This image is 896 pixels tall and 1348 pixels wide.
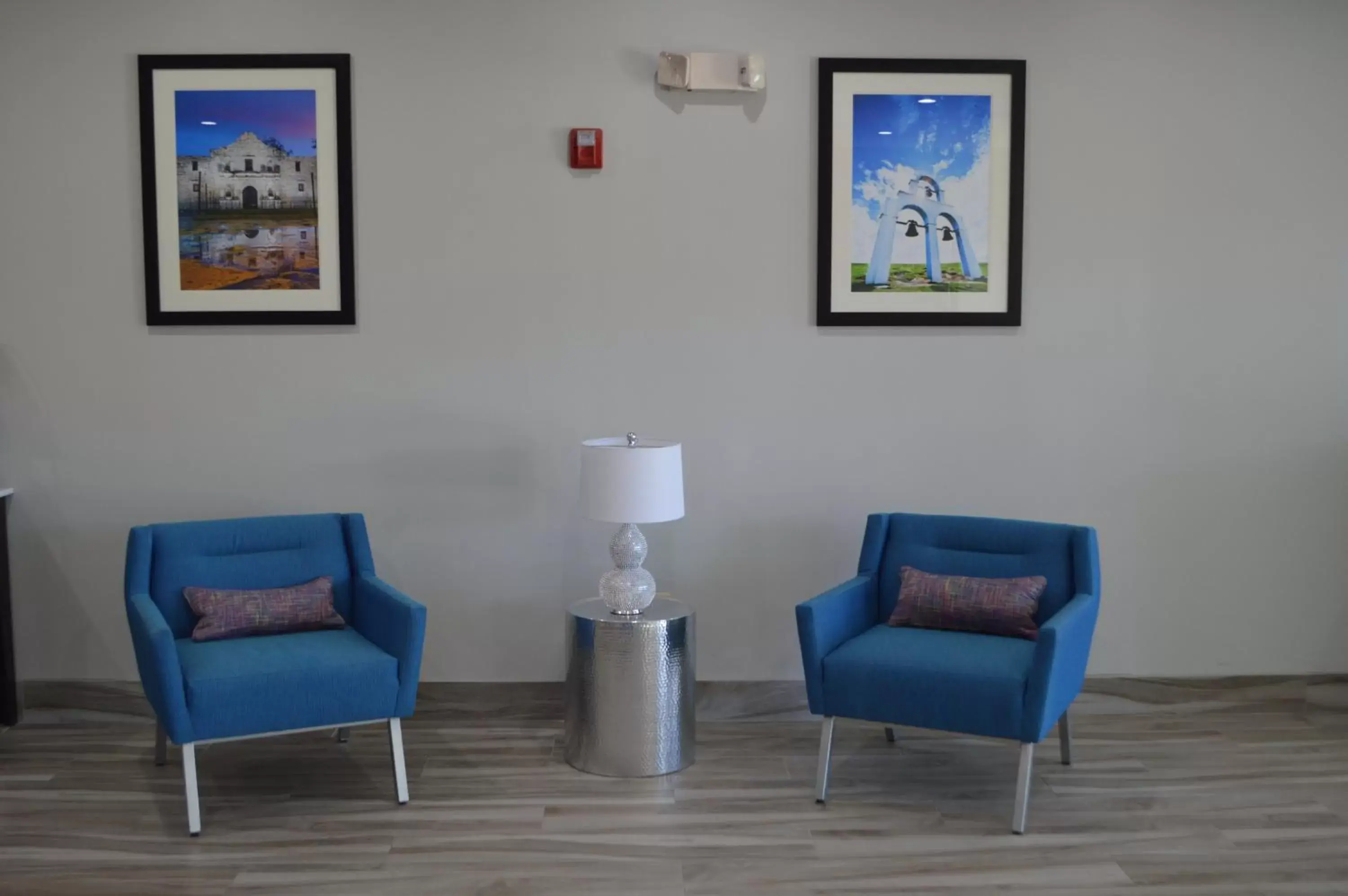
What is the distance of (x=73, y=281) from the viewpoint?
4074 millimetres

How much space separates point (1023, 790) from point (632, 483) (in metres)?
1.41

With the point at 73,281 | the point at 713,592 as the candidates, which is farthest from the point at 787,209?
the point at 73,281

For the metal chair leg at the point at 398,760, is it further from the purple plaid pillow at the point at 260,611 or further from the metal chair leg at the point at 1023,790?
the metal chair leg at the point at 1023,790

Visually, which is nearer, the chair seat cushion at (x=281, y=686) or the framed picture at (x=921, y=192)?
the chair seat cushion at (x=281, y=686)

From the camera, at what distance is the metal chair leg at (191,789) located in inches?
126

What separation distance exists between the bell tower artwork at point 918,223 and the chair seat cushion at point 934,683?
1.36m

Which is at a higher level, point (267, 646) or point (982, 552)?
point (982, 552)

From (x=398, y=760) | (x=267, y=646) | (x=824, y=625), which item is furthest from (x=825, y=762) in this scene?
(x=267, y=646)

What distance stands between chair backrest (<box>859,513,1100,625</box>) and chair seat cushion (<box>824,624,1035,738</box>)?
28cm

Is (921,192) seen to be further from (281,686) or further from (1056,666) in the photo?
(281,686)

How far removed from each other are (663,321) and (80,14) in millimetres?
2226

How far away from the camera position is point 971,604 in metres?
3.63

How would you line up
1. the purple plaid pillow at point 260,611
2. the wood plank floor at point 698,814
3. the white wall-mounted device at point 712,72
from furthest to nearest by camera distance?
the white wall-mounted device at point 712,72
the purple plaid pillow at point 260,611
the wood plank floor at point 698,814

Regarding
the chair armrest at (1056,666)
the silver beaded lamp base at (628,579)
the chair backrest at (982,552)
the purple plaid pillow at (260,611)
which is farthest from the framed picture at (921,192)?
the purple plaid pillow at (260,611)
